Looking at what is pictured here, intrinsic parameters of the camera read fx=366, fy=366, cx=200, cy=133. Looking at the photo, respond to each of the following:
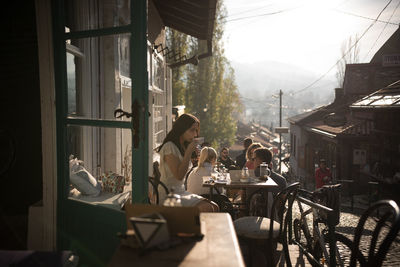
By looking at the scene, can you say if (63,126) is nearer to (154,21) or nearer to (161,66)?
(154,21)

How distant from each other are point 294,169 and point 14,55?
2819cm

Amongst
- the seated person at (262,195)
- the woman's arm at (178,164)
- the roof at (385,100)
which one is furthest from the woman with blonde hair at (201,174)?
the roof at (385,100)

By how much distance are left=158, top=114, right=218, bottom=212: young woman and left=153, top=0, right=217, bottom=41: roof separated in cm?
266

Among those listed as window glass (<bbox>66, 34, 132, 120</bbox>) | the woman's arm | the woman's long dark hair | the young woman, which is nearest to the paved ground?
the young woman

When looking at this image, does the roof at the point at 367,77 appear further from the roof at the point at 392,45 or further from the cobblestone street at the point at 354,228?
the cobblestone street at the point at 354,228

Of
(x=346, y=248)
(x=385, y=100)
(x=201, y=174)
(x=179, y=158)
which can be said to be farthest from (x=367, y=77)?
(x=179, y=158)

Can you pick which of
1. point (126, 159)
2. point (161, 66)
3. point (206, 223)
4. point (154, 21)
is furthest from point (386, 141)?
A: point (206, 223)

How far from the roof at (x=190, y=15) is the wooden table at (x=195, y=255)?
452cm

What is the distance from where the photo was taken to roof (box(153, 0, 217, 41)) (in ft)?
20.3

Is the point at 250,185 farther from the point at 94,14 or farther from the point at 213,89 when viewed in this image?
the point at 213,89

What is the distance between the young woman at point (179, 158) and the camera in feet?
11.5

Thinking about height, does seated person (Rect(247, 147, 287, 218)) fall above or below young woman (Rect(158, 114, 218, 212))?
below

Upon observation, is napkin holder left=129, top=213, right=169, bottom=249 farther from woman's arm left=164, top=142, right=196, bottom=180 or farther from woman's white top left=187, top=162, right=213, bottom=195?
woman's white top left=187, top=162, right=213, bottom=195

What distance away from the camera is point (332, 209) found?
327 cm
